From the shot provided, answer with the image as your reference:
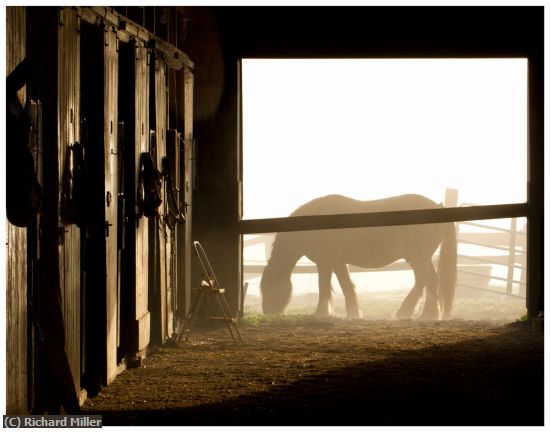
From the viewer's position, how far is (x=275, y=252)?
14523 millimetres

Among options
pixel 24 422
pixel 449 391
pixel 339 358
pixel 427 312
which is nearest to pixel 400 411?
pixel 449 391

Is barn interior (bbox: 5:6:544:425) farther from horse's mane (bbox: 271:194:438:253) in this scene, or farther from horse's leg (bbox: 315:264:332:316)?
horse's mane (bbox: 271:194:438:253)

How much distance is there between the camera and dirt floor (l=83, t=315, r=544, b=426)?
4.58 metres

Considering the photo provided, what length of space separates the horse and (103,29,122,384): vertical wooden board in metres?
8.28

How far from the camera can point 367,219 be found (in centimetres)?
984

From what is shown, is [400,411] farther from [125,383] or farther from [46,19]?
[46,19]

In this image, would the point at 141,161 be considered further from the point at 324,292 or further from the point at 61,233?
the point at 324,292

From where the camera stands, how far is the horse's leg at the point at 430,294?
15.3m

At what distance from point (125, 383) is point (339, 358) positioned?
186 cm

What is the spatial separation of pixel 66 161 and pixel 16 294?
38.1 inches

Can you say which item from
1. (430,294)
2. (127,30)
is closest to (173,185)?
(127,30)

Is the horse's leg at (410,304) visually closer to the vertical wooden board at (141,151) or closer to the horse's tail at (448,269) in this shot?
the horse's tail at (448,269)

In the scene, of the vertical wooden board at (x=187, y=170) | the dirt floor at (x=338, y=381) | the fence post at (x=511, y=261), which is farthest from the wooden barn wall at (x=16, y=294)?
the fence post at (x=511, y=261)

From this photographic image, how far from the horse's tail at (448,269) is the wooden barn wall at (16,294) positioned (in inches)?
439
